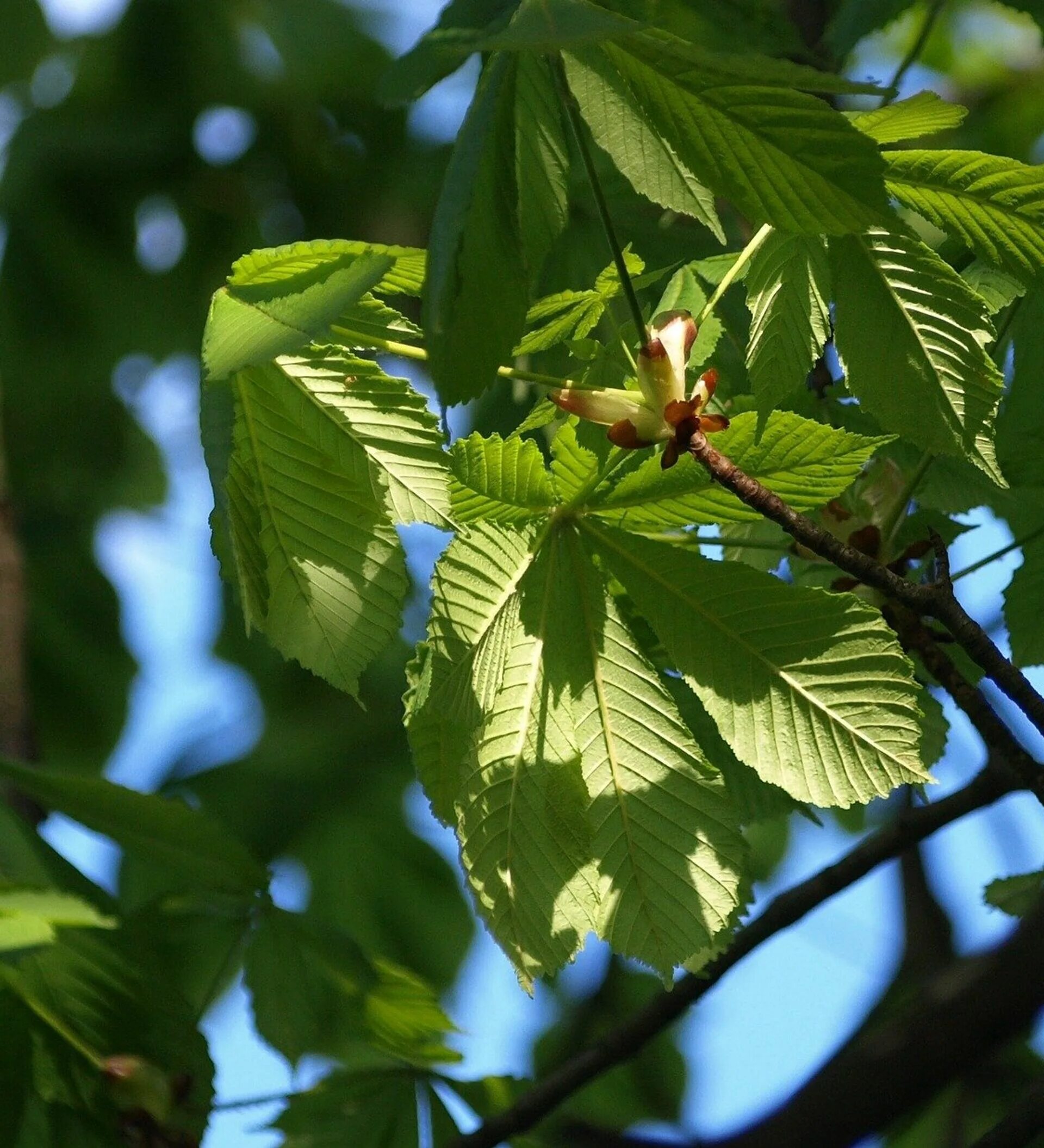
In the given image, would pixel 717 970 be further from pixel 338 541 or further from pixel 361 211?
pixel 361 211

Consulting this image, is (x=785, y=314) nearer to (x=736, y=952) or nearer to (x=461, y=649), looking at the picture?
(x=461, y=649)

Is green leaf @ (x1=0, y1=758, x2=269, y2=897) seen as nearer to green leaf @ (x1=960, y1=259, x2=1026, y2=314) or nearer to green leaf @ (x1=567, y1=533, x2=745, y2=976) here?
green leaf @ (x1=567, y1=533, x2=745, y2=976)

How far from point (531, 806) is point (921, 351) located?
15.6 inches

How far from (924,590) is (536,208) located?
13.6 inches

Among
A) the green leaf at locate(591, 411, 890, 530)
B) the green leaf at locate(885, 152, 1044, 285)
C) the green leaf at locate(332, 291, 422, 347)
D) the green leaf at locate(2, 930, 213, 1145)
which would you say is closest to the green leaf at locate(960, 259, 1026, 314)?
the green leaf at locate(885, 152, 1044, 285)

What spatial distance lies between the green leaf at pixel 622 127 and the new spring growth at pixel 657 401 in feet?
0.28

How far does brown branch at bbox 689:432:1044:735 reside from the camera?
836mm

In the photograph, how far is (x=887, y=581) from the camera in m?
0.87

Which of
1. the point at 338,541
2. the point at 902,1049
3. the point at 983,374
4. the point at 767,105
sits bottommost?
the point at 902,1049

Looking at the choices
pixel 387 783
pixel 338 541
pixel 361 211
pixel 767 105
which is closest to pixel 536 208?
pixel 767 105

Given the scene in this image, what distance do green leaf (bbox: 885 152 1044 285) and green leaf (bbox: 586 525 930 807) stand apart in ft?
0.81

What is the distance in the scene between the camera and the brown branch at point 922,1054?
1308mm

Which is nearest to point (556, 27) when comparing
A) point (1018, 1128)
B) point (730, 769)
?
point (730, 769)

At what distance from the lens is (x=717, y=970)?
122 cm
